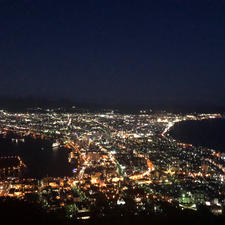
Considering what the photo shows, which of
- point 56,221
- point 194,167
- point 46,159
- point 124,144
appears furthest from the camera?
point 124,144

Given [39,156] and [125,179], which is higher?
[125,179]

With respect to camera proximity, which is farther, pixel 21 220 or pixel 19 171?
pixel 19 171

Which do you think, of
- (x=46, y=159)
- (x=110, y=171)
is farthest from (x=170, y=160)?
(x=46, y=159)

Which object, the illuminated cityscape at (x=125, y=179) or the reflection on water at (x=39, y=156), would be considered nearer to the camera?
the illuminated cityscape at (x=125, y=179)

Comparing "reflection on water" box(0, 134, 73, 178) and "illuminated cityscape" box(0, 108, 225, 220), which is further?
"reflection on water" box(0, 134, 73, 178)

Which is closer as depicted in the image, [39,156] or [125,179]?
[125,179]

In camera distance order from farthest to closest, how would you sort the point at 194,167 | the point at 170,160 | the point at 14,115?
the point at 14,115, the point at 170,160, the point at 194,167

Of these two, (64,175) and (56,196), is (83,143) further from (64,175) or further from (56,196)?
(56,196)

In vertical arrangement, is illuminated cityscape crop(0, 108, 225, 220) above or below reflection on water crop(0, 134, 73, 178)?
above

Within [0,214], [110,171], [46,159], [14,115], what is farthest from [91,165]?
[14,115]

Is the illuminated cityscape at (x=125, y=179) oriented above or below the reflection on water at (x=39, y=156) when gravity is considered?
above
